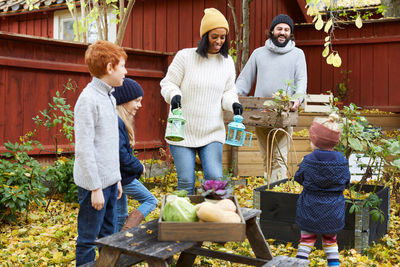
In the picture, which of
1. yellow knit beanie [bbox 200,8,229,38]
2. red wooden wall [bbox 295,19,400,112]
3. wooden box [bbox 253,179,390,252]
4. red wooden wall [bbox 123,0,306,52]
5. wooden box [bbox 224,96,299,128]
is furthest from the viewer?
red wooden wall [bbox 295,19,400,112]

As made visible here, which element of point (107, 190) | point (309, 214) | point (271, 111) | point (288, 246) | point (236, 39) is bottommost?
point (288, 246)

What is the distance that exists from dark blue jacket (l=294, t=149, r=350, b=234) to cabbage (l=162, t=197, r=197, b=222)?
1.28 m

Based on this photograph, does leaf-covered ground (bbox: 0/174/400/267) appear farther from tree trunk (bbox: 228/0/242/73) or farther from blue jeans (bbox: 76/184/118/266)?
tree trunk (bbox: 228/0/242/73)

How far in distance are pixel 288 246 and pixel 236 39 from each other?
5.67m

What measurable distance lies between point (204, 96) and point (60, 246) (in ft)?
5.68

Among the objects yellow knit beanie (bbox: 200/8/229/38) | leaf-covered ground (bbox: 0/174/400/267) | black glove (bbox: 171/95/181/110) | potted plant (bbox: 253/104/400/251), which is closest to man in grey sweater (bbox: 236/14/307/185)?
potted plant (bbox: 253/104/400/251)

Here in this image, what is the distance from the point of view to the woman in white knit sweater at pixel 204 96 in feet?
12.8

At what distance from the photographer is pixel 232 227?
2439 mm

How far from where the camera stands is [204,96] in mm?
4020

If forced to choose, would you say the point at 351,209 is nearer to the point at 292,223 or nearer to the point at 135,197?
the point at 292,223

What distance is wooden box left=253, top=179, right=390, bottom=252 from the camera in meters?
3.94

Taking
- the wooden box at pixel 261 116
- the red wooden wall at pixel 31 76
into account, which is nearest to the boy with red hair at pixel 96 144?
the wooden box at pixel 261 116

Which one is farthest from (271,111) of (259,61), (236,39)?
(236,39)

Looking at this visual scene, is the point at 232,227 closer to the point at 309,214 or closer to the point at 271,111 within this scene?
the point at 309,214
